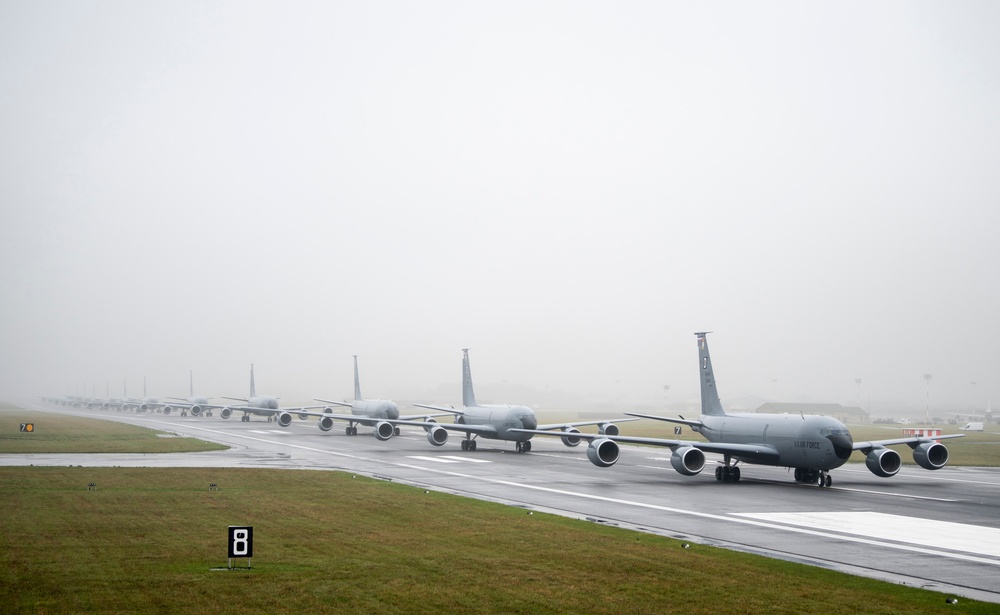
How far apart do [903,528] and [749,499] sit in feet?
24.9

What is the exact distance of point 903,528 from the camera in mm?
26328

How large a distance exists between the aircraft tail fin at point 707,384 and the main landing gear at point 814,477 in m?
7.19

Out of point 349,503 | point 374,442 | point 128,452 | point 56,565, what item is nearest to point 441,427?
point 374,442

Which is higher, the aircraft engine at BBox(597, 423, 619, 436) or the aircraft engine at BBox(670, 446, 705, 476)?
the aircraft engine at BBox(597, 423, 619, 436)

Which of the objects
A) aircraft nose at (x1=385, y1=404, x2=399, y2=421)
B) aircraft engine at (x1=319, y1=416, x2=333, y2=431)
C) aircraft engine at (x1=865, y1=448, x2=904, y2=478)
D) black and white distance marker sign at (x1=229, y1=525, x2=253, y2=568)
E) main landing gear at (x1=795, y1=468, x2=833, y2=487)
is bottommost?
main landing gear at (x1=795, y1=468, x2=833, y2=487)

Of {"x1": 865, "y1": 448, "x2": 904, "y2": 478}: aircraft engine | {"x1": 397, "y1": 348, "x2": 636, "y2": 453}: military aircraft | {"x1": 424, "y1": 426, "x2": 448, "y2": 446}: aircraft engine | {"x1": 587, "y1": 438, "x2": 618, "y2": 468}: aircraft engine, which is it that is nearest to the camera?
{"x1": 865, "y1": 448, "x2": 904, "y2": 478}: aircraft engine

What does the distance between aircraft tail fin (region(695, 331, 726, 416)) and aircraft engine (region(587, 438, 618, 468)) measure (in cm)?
762

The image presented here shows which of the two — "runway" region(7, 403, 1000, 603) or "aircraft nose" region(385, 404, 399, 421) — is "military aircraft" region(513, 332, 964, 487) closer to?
"runway" region(7, 403, 1000, 603)

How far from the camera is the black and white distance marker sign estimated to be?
1756cm

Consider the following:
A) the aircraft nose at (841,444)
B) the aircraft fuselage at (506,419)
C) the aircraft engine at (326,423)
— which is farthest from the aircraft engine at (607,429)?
the aircraft engine at (326,423)

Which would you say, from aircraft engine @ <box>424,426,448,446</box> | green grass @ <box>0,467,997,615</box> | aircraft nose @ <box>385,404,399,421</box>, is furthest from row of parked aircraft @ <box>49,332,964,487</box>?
aircraft nose @ <box>385,404,399,421</box>

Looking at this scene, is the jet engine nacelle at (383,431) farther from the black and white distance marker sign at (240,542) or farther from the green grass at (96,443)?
the black and white distance marker sign at (240,542)

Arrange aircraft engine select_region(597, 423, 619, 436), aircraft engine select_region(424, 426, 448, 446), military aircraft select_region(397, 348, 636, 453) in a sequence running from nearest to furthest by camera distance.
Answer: aircraft engine select_region(597, 423, 619, 436)
military aircraft select_region(397, 348, 636, 453)
aircraft engine select_region(424, 426, 448, 446)

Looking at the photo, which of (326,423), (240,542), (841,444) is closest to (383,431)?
(326,423)
